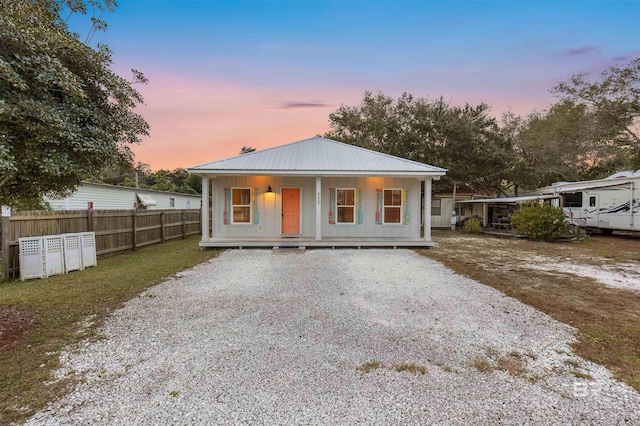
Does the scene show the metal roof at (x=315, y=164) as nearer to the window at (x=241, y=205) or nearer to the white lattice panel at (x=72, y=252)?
the window at (x=241, y=205)

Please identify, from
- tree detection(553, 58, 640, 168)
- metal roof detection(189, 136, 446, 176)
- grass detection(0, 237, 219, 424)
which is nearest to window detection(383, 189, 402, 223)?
metal roof detection(189, 136, 446, 176)

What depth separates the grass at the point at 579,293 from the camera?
3061 mm

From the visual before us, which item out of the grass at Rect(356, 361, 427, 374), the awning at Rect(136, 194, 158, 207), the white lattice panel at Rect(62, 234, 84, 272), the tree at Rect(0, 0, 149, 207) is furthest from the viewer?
the awning at Rect(136, 194, 158, 207)

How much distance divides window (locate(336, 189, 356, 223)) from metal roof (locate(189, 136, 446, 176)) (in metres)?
1.10

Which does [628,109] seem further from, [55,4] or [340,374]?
[55,4]

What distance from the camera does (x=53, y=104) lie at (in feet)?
9.28

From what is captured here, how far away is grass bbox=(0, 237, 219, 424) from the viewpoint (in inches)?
90.0

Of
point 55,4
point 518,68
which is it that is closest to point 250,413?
point 55,4

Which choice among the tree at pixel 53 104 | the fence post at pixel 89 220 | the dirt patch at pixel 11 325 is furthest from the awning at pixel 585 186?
the fence post at pixel 89 220

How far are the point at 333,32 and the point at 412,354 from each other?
11.6 metres

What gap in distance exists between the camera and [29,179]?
3.08 metres

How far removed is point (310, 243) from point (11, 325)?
Result: 7.27 metres

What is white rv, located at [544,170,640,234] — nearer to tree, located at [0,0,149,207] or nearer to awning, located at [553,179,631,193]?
awning, located at [553,179,631,193]

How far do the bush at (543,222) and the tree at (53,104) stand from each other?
574 inches
